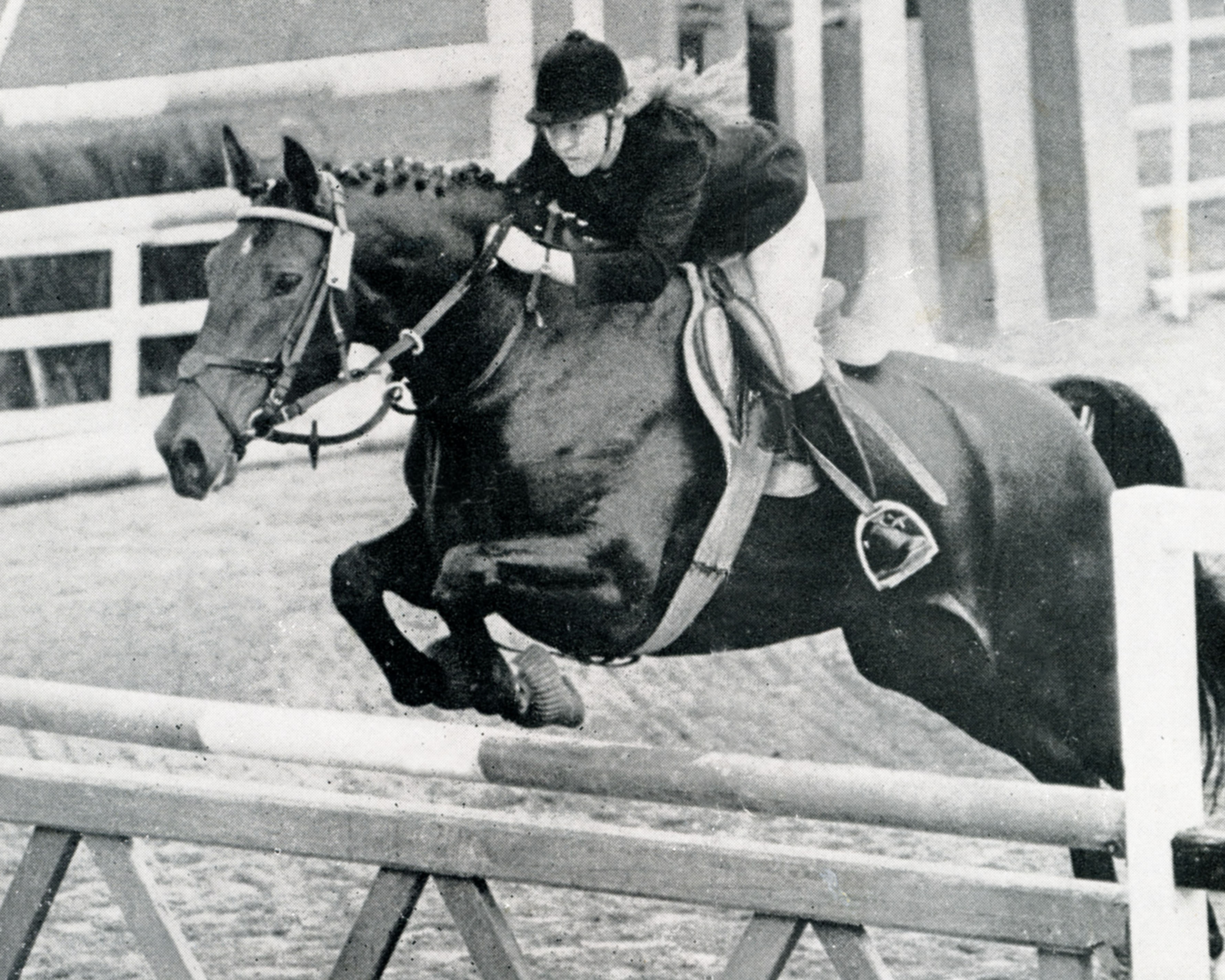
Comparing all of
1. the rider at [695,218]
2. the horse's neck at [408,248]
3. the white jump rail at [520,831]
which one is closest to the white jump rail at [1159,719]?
the white jump rail at [520,831]

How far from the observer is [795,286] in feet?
12.3

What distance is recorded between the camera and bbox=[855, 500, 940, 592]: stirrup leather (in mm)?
3730

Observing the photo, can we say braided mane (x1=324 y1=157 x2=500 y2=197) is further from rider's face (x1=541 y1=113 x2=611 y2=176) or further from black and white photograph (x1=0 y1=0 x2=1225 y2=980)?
rider's face (x1=541 y1=113 x2=611 y2=176)

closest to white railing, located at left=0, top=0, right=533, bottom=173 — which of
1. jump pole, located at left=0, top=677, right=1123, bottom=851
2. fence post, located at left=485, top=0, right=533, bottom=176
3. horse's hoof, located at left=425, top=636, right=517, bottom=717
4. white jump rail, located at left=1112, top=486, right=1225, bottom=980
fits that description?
fence post, located at left=485, top=0, right=533, bottom=176

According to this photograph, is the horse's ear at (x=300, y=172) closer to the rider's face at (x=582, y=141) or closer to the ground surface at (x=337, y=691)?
the rider's face at (x=582, y=141)

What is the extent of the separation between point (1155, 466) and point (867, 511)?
544mm

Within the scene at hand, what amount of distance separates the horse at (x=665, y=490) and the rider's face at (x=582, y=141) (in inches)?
6.1

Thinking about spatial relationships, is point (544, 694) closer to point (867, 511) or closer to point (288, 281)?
point (867, 511)

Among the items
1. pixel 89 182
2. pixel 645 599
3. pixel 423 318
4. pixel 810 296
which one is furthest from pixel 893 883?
pixel 89 182

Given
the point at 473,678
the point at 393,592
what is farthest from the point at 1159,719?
the point at 393,592

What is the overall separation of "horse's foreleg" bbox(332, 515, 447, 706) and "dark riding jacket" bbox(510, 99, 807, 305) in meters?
0.66

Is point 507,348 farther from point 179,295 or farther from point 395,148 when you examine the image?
point 179,295

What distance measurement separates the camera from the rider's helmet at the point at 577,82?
3.77 m

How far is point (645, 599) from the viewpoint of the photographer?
381cm
